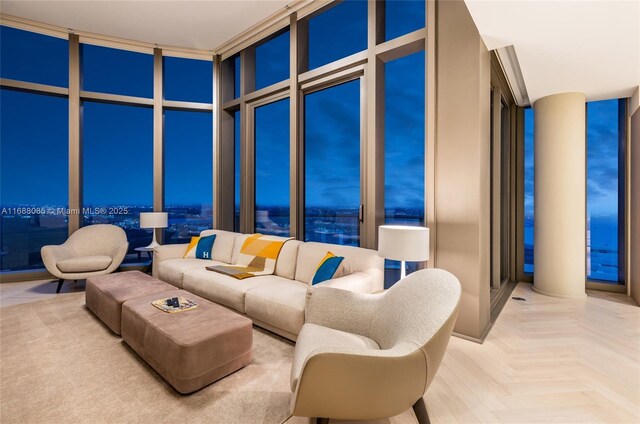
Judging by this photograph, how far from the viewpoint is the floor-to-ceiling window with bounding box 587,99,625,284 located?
163 inches

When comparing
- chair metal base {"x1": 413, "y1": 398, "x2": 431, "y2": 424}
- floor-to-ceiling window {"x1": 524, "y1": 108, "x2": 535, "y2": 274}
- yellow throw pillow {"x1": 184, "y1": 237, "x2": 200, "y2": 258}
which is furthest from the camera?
floor-to-ceiling window {"x1": 524, "y1": 108, "x2": 535, "y2": 274}

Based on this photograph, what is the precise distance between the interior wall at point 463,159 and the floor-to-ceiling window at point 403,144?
0.47 metres

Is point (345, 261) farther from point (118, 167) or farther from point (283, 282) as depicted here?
point (118, 167)

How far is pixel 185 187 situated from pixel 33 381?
4.72 meters

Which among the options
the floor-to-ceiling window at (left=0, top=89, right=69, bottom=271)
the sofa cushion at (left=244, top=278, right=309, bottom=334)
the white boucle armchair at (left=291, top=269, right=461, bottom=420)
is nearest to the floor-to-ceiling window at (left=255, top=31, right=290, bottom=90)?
the floor-to-ceiling window at (left=0, top=89, right=69, bottom=271)

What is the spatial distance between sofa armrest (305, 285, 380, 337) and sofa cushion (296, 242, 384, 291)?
0.68 metres

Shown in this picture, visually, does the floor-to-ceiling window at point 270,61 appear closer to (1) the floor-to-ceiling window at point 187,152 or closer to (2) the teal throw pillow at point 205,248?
(1) the floor-to-ceiling window at point 187,152

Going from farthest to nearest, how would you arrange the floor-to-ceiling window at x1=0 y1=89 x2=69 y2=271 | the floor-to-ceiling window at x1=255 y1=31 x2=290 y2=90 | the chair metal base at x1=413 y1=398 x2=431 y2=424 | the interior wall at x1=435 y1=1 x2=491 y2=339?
1. the floor-to-ceiling window at x1=255 y1=31 x2=290 y2=90
2. the floor-to-ceiling window at x1=0 y1=89 x2=69 y2=271
3. the interior wall at x1=435 y1=1 x2=491 y2=339
4. the chair metal base at x1=413 y1=398 x2=431 y2=424

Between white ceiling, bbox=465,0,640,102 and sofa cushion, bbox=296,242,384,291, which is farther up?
white ceiling, bbox=465,0,640,102

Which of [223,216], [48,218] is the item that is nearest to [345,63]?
[223,216]

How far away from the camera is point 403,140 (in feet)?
12.9

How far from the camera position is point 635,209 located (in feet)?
12.2

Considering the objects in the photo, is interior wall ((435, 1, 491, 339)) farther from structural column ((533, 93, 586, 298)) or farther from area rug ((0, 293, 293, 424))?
structural column ((533, 93, 586, 298))

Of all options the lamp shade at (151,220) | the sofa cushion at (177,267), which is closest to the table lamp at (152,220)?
the lamp shade at (151,220)
